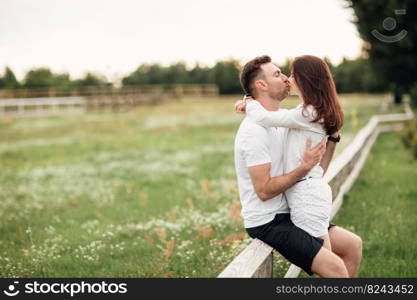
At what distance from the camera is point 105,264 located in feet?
20.2

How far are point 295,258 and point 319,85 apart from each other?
4.37 feet

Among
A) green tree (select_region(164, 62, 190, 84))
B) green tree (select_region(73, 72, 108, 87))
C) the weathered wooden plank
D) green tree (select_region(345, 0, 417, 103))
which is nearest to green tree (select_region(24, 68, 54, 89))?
green tree (select_region(73, 72, 108, 87))

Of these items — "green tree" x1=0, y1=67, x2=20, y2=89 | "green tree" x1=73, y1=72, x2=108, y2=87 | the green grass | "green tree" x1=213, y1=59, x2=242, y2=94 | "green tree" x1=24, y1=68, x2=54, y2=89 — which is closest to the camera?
the green grass

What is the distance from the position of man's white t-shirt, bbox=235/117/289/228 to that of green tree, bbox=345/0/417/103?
19007mm

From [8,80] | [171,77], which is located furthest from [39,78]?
[171,77]

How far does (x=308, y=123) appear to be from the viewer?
3854 mm

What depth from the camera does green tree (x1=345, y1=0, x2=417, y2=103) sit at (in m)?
21.5

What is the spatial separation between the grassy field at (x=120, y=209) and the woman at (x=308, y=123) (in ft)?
3.96

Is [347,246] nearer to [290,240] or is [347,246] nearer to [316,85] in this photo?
[290,240]

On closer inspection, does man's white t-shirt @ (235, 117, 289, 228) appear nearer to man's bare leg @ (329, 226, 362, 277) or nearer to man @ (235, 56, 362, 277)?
man @ (235, 56, 362, 277)

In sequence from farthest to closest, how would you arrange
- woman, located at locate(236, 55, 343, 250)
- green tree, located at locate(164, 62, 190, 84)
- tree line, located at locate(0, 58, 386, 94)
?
green tree, located at locate(164, 62, 190, 84) < tree line, located at locate(0, 58, 386, 94) < woman, located at locate(236, 55, 343, 250)

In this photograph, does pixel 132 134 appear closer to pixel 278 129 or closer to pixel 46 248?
pixel 46 248

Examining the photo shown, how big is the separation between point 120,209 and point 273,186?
19.7 feet

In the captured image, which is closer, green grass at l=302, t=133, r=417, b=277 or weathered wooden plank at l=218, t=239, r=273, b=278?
weathered wooden plank at l=218, t=239, r=273, b=278
